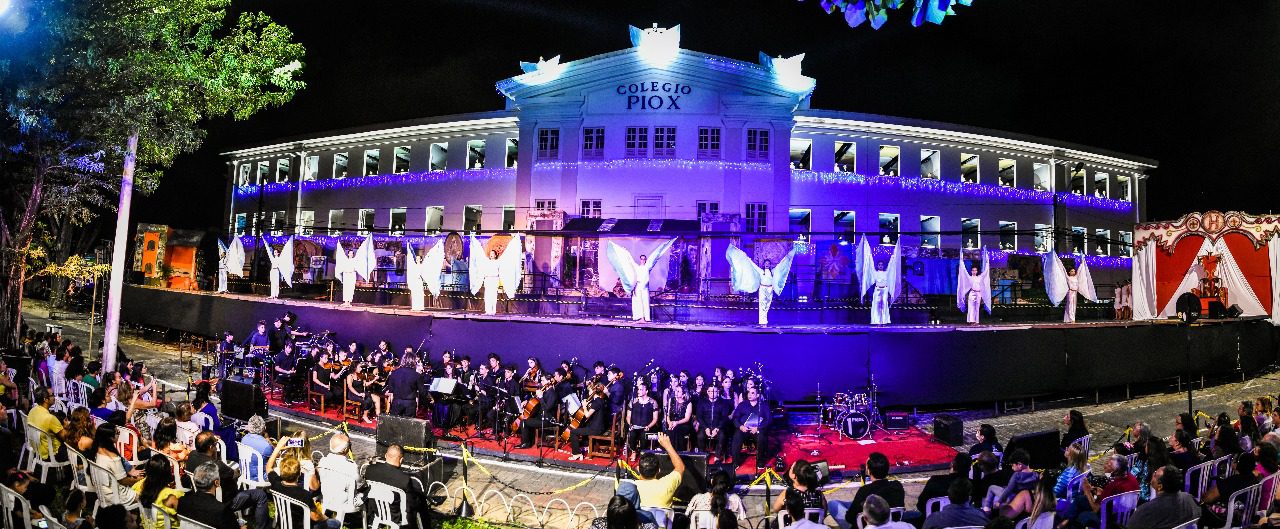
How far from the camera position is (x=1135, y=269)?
20.5 metres

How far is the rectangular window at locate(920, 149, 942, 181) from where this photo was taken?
31.6 meters

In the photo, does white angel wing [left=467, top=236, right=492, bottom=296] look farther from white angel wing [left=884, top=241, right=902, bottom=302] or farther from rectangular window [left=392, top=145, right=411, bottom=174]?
rectangular window [left=392, top=145, right=411, bottom=174]

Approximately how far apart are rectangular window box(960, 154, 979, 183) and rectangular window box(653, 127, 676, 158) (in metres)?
16.7

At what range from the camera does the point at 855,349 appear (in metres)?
14.8

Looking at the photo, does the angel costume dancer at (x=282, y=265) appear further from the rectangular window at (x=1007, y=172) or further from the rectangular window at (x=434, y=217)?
the rectangular window at (x=1007, y=172)

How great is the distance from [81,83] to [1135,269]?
2959 centimetres

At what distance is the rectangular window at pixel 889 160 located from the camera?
31047 mm

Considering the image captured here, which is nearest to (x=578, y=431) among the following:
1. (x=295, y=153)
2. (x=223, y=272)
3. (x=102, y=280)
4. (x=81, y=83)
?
(x=81, y=83)

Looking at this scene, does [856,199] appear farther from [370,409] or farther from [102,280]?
[102,280]

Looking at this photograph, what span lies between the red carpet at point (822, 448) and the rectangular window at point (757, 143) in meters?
16.3

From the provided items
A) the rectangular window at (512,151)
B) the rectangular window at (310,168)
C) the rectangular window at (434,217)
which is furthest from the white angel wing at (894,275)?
the rectangular window at (310,168)

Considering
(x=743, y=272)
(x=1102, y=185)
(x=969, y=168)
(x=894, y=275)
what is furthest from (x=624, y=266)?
(x=1102, y=185)

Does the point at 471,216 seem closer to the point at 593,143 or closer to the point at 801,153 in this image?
the point at 593,143

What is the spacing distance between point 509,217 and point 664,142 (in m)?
8.82
